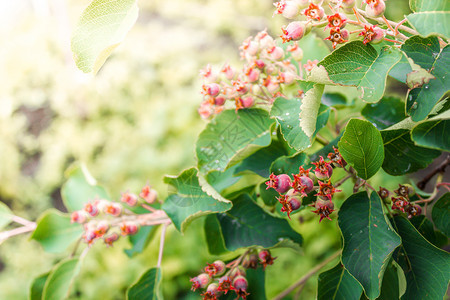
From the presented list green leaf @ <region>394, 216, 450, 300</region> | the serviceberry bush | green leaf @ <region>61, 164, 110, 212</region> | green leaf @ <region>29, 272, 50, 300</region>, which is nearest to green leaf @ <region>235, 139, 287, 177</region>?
the serviceberry bush

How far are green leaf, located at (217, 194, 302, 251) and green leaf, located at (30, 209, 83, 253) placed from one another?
0.44 meters

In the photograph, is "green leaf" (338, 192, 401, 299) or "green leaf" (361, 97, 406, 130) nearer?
"green leaf" (338, 192, 401, 299)

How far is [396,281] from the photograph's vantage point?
0.61 metres

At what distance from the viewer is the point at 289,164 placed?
2.06 feet

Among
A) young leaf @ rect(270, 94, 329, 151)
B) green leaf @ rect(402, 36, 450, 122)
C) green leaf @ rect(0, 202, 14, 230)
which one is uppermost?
green leaf @ rect(402, 36, 450, 122)

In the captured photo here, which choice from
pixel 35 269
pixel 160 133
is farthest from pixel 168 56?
pixel 35 269

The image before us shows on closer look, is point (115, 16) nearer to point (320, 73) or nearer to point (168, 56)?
point (320, 73)

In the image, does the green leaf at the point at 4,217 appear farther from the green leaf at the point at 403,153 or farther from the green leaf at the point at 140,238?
the green leaf at the point at 403,153

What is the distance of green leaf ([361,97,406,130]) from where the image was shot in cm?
73

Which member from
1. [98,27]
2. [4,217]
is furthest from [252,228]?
[4,217]

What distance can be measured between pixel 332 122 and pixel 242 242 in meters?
0.37

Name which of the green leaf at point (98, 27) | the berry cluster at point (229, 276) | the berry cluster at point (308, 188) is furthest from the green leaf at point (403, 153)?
the green leaf at point (98, 27)

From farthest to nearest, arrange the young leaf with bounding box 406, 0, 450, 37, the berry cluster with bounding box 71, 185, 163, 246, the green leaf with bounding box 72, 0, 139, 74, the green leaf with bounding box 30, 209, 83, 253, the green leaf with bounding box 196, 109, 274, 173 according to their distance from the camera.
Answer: the green leaf with bounding box 30, 209, 83, 253, the berry cluster with bounding box 71, 185, 163, 246, the green leaf with bounding box 196, 109, 274, 173, the green leaf with bounding box 72, 0, 139, 74, the young leaf with bounding box 406, 0, 450, 37

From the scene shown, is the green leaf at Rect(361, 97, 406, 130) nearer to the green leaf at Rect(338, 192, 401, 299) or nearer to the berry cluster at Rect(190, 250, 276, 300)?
the green leaf at Rect(338, 192, 401, 299)
